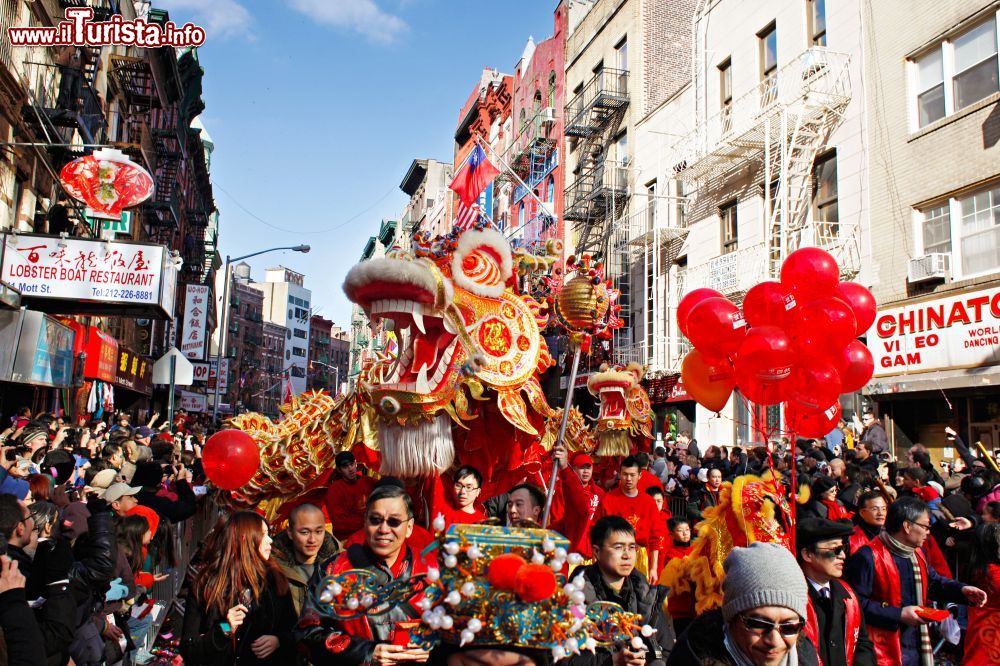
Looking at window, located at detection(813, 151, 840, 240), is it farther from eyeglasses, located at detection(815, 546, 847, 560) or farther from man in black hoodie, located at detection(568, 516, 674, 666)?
man in black hoodie, located at detection(568, 516, 674, 666)

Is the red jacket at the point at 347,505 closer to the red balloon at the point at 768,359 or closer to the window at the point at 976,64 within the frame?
the red balloon at the point at 768,359

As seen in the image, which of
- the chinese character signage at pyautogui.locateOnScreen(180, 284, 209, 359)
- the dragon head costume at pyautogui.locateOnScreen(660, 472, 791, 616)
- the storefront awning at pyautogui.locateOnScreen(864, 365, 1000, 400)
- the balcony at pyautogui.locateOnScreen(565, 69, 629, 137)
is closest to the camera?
the dragon head costume at pyautogui.locateOnScreen(660, 472, 791, 616)

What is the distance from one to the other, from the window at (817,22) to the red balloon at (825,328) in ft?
41.0

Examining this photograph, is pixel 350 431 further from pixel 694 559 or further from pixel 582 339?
pixel 694 559

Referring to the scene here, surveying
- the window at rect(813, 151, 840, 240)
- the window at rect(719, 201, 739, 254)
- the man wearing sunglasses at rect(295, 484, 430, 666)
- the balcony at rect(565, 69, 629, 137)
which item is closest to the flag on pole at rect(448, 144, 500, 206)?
the balcony at rect(565, 69, 629, 137)

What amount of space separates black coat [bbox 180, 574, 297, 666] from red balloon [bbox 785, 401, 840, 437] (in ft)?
13.9

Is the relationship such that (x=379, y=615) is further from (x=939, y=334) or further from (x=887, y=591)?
(x=939, y=334)

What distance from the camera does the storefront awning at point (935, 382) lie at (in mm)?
12273

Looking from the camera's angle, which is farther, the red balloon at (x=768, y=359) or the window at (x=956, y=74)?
the window at (x=956, y=74)

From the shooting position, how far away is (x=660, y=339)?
22391 millimetres

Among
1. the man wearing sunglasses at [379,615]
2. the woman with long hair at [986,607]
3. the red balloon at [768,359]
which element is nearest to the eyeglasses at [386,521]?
the man wearing sunglasses at [379,615]

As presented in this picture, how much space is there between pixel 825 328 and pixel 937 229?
9.19 metres

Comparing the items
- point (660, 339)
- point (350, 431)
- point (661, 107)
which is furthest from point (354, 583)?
point (661, 107)

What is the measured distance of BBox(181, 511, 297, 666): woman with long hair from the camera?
360 cm
